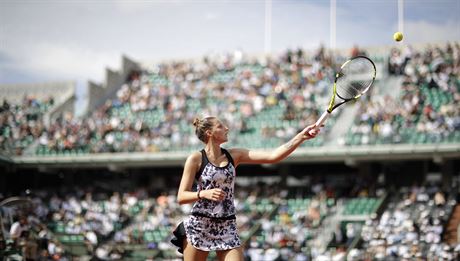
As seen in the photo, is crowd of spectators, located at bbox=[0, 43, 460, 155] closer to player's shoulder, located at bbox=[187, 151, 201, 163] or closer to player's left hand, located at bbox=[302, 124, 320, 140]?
player's left hand, located at bbox=[302, 124, 320, 140]

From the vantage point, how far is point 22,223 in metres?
18.0

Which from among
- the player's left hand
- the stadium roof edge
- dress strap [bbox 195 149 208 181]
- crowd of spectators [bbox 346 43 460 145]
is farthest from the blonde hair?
crowd of spectators [bbox 346 43 460 145]

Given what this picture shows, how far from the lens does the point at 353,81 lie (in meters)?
8.62

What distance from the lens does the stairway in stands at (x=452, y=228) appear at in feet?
74.4

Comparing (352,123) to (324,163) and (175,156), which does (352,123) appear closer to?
(324,163)

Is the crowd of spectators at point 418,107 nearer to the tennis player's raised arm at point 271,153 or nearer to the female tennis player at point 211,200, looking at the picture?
the tennis player's raised arm at point 271,153

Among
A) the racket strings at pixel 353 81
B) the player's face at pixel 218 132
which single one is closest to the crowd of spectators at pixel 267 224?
the racket strings at pixel 353 81

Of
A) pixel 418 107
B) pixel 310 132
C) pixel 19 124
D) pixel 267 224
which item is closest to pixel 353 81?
pixel 310 132

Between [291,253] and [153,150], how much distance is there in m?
8.60

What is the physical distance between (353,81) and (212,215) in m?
2.53

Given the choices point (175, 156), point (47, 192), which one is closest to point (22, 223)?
point (175, 156)

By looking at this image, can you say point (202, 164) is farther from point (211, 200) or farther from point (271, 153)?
point (271, 153)

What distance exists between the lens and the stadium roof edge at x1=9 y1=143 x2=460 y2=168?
2467cm

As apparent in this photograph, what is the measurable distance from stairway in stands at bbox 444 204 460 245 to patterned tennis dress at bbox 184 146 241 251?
16675 mm
